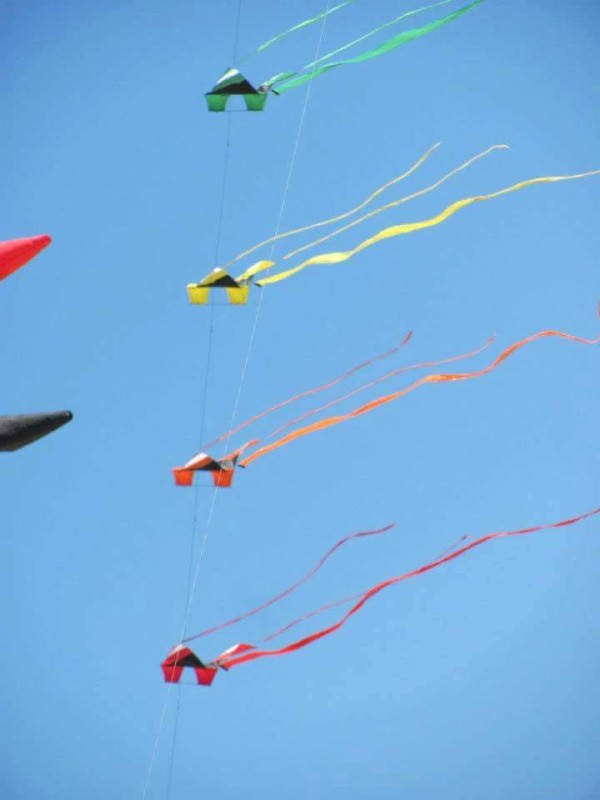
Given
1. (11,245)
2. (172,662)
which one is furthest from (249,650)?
(11,245)

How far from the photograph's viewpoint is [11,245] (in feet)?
7.30

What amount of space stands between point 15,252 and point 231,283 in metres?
3.96

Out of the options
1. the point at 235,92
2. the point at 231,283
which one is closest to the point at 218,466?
the point at 231,283

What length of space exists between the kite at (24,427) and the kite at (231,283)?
166 inches

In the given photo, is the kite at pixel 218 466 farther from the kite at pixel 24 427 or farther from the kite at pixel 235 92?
the kite at pixel 24 427

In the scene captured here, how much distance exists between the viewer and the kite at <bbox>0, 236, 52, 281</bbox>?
221 centimetres

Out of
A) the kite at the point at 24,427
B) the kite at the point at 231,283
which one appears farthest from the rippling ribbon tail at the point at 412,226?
the kite at the point at 24,427

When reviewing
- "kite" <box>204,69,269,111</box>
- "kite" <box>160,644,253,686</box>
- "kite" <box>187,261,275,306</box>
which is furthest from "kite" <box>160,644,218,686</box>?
"kite" <box>204,69,269,111</box>

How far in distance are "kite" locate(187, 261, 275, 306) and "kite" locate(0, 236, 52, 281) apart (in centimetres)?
388

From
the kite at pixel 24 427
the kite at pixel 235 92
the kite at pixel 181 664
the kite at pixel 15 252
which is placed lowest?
the kite at pixel 181 664

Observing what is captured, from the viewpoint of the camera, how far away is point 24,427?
1969 mm

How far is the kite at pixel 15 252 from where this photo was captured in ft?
7.24

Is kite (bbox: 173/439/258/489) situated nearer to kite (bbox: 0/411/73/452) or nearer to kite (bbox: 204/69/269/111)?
kite (bbox: 204/69/269/111)

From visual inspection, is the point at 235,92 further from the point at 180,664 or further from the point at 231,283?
the point at 180,664
